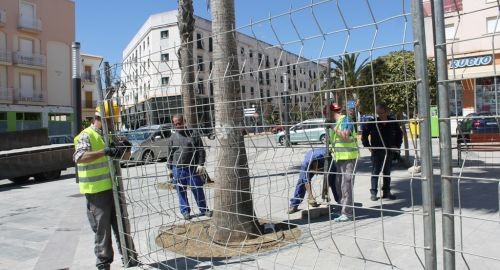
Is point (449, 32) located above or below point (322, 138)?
above

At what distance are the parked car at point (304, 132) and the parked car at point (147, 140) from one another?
1.55 meters

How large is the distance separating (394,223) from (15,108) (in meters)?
39.8

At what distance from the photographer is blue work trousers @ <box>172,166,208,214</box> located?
5.27 m

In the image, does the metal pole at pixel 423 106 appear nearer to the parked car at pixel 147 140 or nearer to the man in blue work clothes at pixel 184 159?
the man in blue work clothes at pixel 184 159

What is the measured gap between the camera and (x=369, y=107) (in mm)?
3809

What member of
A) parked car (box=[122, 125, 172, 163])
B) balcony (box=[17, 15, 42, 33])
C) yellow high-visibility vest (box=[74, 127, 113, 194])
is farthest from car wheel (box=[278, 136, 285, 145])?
balcony (box=[17, 15, 42, 33])

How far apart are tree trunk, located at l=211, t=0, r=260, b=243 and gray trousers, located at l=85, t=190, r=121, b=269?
3.86ft

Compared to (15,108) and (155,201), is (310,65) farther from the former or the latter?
(15,108)

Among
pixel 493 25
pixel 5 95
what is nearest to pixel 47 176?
pixel 493 25

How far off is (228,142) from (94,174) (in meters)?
1.51

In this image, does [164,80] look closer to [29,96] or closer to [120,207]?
[120,207]

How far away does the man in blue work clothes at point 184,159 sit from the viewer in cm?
495

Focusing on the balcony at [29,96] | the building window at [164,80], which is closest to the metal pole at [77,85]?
the building window at [164,80]

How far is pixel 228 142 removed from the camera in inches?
186
